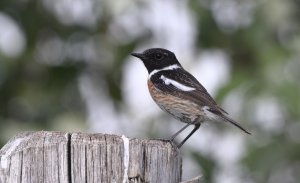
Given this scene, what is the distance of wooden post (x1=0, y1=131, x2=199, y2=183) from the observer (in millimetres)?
4066

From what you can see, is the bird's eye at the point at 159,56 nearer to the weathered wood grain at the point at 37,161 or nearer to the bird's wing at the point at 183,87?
the bird's wing at the point at 183,87

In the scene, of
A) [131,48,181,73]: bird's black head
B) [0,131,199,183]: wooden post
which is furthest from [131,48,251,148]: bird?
[0,131,199,183]: wooden post

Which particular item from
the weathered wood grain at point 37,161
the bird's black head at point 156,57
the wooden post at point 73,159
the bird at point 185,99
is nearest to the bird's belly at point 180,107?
the bird at point 185,99

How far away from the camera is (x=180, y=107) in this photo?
6785mm

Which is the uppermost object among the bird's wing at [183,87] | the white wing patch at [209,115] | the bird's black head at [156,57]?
the bird's black head at [156,57]

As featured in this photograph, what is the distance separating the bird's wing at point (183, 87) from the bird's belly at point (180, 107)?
0.12 ft

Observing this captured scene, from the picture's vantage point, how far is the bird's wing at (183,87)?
677 cm

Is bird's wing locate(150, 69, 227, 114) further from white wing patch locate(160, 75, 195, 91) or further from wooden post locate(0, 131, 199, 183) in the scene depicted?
wooden post locate(0, 131, 199, 183)

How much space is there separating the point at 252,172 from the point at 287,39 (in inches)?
57.5

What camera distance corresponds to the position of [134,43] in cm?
862

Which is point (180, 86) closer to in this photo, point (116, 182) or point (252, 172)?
point (252, 172)

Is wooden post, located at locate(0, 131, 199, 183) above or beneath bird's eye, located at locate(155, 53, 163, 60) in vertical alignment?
beneath

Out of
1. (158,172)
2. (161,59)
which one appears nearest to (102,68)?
(161,59)

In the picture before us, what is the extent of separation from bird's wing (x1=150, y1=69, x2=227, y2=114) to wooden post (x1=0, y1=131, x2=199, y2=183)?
2568 millimetres
